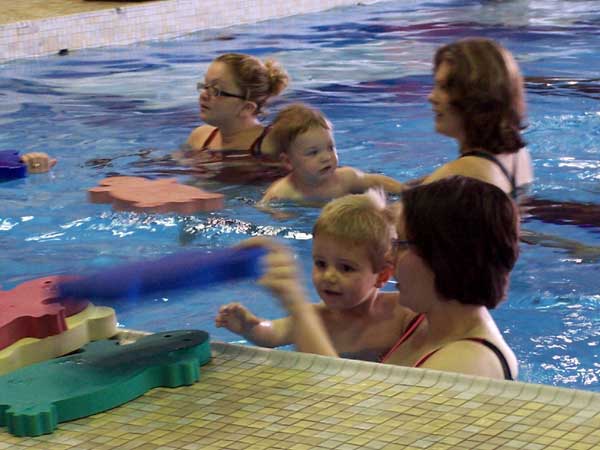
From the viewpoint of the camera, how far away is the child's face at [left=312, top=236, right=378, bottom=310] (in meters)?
2.95

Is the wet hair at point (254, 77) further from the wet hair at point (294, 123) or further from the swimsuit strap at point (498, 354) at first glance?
the swimsuit strap at point (498, 354)

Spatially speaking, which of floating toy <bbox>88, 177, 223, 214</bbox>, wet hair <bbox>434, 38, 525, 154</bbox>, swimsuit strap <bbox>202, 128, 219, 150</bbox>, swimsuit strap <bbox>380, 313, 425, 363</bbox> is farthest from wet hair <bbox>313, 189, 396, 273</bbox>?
swimsuit strap <bbox>202, 128, 219, 150</bbox>

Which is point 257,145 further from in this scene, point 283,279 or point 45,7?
point 45,7

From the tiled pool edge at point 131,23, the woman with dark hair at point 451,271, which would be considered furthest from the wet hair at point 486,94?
the tiled pool edge at point 131,23

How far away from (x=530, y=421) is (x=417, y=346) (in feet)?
3.33

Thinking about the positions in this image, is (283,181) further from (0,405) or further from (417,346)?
(0,405)

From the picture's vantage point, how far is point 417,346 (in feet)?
8.84

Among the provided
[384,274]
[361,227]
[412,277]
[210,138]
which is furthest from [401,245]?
[210,138]

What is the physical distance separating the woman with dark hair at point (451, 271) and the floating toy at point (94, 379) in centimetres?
40

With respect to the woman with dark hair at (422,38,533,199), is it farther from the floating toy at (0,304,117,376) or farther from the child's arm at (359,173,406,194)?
the floating toy at (0,304,117,376)

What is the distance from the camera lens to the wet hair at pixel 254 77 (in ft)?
19.8

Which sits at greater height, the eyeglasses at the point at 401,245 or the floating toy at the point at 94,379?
the eyeglasses at the point at 401,245

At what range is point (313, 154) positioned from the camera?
5223mm

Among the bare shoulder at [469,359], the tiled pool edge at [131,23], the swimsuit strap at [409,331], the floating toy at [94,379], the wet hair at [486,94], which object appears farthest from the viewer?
the tiled pool edge at [131,23]
